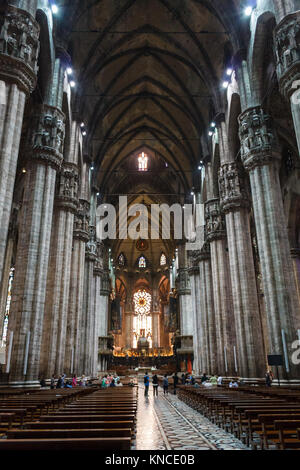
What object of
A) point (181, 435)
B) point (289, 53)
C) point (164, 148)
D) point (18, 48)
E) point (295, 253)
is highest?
point (164, 148)

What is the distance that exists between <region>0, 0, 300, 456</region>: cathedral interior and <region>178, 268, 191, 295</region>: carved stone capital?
19.3 feet

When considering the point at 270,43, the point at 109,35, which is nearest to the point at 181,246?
the point at 109,35

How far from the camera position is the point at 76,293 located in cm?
2284

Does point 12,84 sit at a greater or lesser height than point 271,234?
greater

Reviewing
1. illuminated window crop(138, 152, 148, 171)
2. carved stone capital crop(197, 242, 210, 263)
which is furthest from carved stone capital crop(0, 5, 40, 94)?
illuminated window crop(138, 152, 148, 171)

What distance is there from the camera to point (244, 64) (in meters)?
18.9

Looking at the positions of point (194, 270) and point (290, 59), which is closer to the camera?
point (290, 59)

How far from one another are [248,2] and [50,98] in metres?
10.8

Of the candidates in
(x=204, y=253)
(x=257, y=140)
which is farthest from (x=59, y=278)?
(x=204, y=253)

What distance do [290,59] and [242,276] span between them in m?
10.7

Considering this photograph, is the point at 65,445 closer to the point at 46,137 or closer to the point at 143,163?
the point at 46,137

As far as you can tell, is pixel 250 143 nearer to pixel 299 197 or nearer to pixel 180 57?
pixel 299 197

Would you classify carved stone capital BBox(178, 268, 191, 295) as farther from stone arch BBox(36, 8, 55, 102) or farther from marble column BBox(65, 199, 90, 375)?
stone arch BBox(36, 8, 55, 102)
